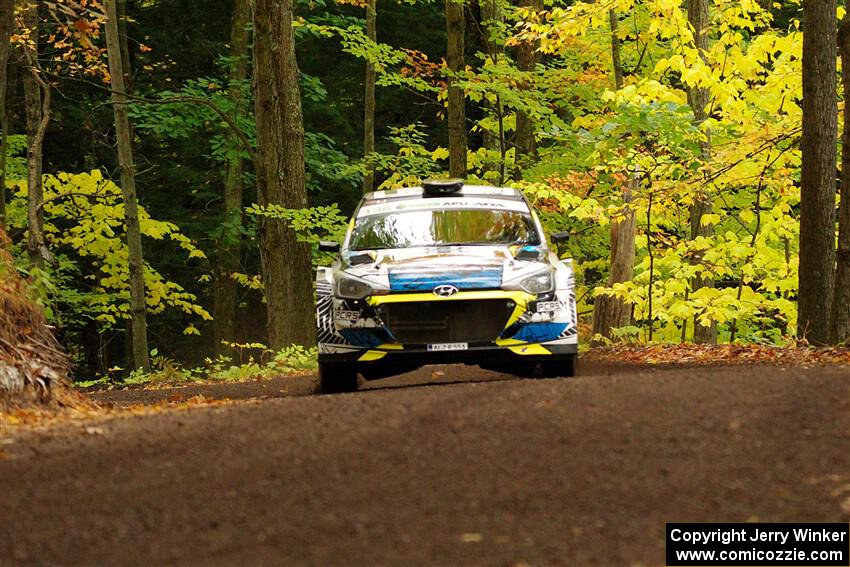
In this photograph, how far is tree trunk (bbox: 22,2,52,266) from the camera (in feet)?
70.7

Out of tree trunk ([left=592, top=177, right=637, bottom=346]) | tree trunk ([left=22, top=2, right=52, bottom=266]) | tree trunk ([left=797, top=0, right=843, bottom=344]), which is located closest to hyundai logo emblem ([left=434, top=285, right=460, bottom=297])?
tree trunk ([left=797, top=0, right=843, bottom=344])

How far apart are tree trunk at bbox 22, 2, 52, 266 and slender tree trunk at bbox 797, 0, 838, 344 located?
13.8 m

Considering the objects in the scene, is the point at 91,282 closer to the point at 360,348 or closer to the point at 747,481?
the point at 360,348

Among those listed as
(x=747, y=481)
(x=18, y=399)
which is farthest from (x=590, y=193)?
(x=747, y=481)

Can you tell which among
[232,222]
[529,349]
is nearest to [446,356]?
[529,349]

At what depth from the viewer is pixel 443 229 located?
11.2 meters

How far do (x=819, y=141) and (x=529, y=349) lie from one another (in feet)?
17.4

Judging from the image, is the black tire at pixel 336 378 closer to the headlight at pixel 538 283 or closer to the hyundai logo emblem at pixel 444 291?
the hyundai logo emblem at pixel 444 291

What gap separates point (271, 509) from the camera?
203 inches

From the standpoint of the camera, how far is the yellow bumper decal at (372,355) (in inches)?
389

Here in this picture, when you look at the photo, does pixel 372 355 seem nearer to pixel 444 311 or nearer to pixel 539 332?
pixel 444 311

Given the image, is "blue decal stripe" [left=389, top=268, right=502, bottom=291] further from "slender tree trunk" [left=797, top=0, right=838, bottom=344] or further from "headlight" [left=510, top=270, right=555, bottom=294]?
"slender tree trunk" [left=797, top=0, right=838, bottom=344]

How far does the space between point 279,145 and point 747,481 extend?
1395 cm

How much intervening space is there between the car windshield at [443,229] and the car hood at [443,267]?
0.43 meters
